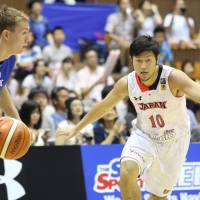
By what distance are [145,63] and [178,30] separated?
7705 millimetres

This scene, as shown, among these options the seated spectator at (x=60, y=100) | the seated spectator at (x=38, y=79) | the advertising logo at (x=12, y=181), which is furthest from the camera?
the seated spectator at (x=38, y=79)

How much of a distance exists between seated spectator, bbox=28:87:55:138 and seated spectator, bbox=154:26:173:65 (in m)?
3.23

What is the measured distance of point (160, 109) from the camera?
650 centimetres

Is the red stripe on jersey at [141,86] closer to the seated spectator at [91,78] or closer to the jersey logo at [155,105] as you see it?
the jersey logo at [155,105]

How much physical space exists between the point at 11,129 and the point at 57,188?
204 cm

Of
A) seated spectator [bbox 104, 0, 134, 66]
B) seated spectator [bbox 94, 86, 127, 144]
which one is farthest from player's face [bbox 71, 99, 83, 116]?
seated spectator [bbox 104, 0, 134, 66]

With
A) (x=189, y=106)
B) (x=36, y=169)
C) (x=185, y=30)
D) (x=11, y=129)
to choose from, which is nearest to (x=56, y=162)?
(x=36, y=169)

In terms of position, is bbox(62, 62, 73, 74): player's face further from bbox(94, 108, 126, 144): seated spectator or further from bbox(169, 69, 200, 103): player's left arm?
bbox(169, 69, 200, 103): player's left arm

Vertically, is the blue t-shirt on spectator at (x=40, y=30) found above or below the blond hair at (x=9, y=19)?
above

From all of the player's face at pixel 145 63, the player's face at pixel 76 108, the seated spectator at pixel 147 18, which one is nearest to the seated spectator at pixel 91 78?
the seated spectator at pixel 147 18

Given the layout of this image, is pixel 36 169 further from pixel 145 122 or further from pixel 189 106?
pixel 189 106

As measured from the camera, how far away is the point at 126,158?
21.1ft

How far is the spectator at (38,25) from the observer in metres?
12.5

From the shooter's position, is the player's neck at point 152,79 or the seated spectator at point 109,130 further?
the seated spectator at point 109,130
